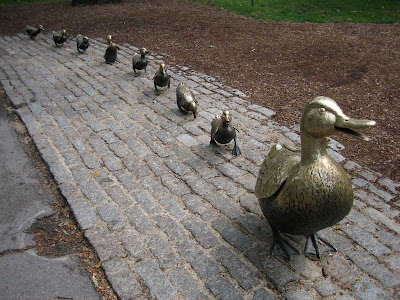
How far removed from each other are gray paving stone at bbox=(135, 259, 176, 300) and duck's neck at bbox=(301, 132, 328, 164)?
60.7 inches

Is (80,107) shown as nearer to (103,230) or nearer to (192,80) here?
(192,80)

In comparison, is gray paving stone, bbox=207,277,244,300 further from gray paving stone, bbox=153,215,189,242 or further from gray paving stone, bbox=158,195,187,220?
gray paving stone, bbox=158,195,187,220

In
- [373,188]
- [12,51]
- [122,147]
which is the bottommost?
[12,51]

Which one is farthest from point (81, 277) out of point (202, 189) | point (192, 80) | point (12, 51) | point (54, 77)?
point (12, 51)

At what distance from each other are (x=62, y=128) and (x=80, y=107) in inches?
31.7

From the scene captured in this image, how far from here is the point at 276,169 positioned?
327cm

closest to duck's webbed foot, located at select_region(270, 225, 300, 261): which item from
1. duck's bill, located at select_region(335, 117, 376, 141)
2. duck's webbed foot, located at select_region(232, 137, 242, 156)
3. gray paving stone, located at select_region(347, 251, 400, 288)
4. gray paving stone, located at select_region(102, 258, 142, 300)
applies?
gray paving stone, located at select_region(347, 251, 400, 288)

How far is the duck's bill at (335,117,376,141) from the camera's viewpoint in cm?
274

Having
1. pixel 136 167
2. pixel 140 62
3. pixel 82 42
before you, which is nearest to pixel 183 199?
pixel 136 167

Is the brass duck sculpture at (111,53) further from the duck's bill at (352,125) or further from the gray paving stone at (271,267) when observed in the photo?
the duck's bill at (352,125)

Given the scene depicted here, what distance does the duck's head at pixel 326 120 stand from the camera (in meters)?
2.86

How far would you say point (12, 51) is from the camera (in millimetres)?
9836

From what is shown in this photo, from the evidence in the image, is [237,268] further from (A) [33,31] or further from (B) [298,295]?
(A) [33,31]

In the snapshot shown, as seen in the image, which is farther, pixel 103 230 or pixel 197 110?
pixel 197 110
